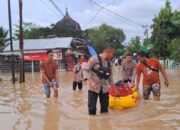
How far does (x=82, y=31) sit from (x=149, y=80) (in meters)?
68.3

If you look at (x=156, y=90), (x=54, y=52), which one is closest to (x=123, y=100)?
(x=156, y=90)

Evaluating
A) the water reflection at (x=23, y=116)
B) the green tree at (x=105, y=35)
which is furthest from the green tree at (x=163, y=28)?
the green tree at (x=105, y=35)

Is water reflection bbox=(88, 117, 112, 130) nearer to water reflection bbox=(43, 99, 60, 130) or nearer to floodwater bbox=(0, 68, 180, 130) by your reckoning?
floodwater bbox=(0, 68, 180, 130)

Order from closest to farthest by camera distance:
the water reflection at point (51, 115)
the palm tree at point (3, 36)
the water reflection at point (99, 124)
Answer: the water reflection at point (99, 124) < the water reflection at point (51, 115) < the palm tree at point (3, 36)

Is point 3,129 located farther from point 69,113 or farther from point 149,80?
point 149,80

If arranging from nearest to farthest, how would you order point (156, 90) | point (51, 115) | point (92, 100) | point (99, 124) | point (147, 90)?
point (99, 124), point (92, 100), point (51, 115), point (156, 90), point (147, 90)

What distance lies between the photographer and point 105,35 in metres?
92.8

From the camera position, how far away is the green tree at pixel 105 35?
84.2 meters

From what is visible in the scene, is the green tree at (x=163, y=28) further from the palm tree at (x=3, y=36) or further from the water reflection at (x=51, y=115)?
the palm tree at (x=3, y=36)

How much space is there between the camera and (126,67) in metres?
13.8

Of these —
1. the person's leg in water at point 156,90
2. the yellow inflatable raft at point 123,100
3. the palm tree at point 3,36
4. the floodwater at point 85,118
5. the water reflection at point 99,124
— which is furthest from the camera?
the palm tree at point 3,36

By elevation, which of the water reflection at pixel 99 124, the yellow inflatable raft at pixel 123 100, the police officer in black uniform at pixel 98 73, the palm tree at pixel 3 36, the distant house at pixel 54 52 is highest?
the palm tree at pixel 3 36

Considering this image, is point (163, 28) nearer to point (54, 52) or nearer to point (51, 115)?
point (54, 52)

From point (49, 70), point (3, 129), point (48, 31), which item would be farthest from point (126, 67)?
point (48, 31)
